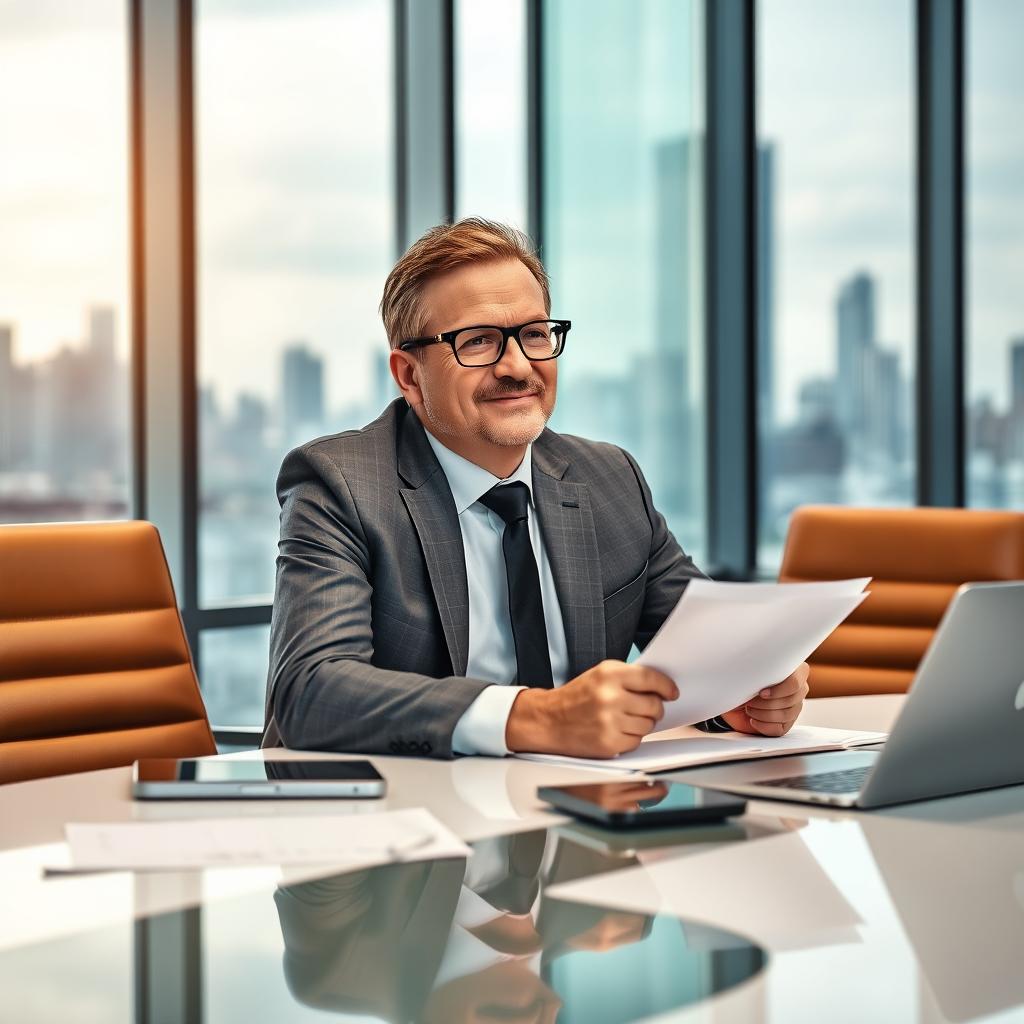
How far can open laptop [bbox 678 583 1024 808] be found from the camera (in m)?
1.11

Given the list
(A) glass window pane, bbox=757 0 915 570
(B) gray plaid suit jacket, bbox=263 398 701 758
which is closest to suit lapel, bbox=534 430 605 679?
(B) gray plaid suit jacket, bbox=263 398 701 758

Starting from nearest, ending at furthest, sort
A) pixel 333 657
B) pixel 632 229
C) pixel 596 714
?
pixel 596 714 → pixel 333 657 → pixel 632 229

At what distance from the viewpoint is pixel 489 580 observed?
1938 mm

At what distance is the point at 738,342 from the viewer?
474 centimetres

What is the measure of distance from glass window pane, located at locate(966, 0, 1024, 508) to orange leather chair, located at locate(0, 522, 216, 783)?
3.02 metres

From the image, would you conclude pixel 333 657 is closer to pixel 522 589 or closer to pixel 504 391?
pixel 522 589

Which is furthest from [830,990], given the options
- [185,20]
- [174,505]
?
[185,20]

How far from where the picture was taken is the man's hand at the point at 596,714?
1.39 m

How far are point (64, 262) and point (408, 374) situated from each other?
6.59ft

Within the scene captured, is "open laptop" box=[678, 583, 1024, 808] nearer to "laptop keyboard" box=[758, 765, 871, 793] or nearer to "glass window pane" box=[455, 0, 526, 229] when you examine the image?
"laptop keyboard" box=[758, 765, 871, 793]

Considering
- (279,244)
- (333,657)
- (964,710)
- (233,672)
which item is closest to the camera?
(964,710)

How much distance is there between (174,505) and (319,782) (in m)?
2.71

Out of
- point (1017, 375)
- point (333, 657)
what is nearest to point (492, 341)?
point (333, 657)

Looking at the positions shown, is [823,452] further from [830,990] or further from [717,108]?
[830,990]
